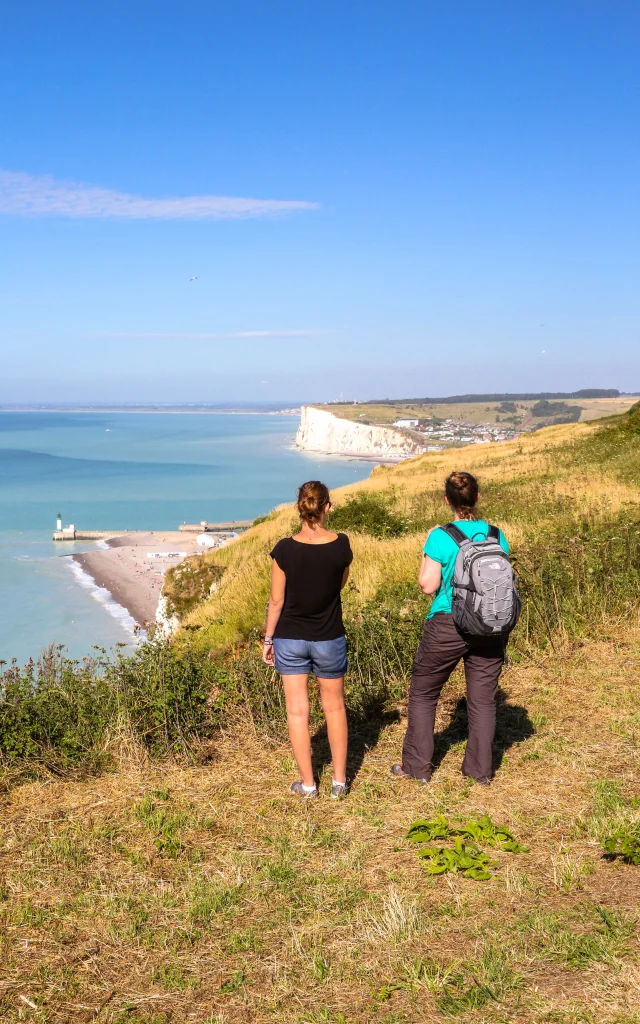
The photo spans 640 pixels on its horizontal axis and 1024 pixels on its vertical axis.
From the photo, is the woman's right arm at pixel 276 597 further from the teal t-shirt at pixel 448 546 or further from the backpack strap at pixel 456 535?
the backpack strap at pixel 456 535

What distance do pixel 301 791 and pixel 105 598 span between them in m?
51.1

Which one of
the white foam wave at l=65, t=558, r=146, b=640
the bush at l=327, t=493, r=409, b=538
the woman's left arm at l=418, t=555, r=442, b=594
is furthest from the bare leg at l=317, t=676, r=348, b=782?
the white foam wave at l=65, t=558, r=146, b=640

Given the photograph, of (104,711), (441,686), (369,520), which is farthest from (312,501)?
(369,520)

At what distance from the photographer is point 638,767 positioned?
5387 millimetres

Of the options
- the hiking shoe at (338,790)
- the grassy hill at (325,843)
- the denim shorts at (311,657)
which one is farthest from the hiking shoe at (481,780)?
the denim shorts at (311,657)

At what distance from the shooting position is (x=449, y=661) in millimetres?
5355

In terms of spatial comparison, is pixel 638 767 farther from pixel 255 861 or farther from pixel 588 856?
pixel 255 861

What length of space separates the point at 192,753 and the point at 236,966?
2520mm

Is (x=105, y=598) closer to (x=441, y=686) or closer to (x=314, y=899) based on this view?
(x=441, y=686)

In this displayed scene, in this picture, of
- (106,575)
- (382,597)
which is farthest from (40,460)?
(382,597)

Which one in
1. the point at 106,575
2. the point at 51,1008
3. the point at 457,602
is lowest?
the point at 106,575

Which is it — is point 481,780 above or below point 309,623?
below

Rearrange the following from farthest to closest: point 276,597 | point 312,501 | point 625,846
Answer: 1. point 276,597
2. point 312,501
3. point 625,846

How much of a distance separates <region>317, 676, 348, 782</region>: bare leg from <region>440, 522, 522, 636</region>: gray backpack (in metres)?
1.02
